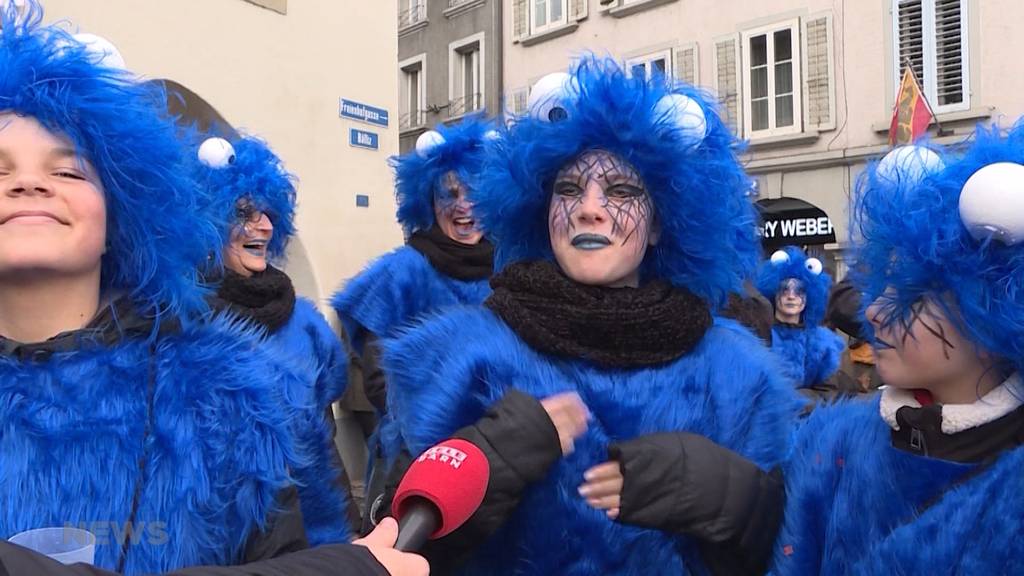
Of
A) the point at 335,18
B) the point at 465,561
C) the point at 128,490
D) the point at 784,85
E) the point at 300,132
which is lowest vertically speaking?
the point at 465,561

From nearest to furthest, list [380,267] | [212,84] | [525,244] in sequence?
[525,244], [380,267], [212,84]

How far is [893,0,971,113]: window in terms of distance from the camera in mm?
11102

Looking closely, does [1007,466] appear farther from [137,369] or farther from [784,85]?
[784,85]

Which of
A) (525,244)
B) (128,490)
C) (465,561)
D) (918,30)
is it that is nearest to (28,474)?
(128,490)

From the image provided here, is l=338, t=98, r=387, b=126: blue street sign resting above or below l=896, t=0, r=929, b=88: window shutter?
below

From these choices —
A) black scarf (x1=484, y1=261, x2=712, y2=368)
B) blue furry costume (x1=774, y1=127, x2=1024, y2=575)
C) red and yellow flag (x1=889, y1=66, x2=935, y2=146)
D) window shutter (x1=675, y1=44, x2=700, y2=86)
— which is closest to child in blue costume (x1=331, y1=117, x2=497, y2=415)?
black scarf (x1=484, y1=261, x2=712, y2=368)

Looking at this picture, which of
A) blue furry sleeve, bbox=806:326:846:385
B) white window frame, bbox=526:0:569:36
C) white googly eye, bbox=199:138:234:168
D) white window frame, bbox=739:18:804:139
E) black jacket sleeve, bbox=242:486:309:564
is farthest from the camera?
white window frame, bbox=526:0:569:36

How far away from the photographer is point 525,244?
2.14m

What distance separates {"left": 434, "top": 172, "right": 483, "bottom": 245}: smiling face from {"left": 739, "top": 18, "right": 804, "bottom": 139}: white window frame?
9.74 m

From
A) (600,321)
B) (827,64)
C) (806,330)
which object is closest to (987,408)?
(600,321)

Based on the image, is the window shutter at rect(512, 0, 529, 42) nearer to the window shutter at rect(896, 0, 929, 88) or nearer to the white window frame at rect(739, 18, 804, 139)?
the white window frame at rect(739, 18, 804, 139)

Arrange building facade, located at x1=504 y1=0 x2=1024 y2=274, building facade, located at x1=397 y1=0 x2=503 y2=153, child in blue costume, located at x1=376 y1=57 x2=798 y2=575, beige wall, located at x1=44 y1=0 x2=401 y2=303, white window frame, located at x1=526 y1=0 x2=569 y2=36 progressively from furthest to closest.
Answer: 1. building facade, located at x1=397 y1=0 x2=503 y2=153
2. white window frame, located at x1=526 y1=0 x2=569 y2=36
3. building facade, located at x1=504 y1=0 x2=1024 y2=274
4. beige wall, located at x1=44 y1=0 x2=401 y2=303
5. child in blue costume, located at x1=376 y1=57 x2=798 y2=575

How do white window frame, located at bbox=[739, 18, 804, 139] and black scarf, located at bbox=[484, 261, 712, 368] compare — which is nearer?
black scarf, located at bbox=[484, 261, 712, 368]

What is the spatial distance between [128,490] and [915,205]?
4.52ft
